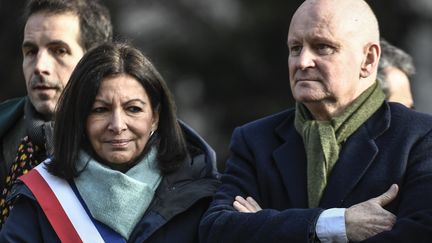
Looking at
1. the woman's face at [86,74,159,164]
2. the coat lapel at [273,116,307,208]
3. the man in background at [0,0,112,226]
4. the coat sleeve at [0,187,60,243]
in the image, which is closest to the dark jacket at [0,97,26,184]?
the man in background at [0,0,112,226]

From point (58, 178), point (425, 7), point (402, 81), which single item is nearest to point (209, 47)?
point (425, 7)

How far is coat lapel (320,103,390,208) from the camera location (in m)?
5.29

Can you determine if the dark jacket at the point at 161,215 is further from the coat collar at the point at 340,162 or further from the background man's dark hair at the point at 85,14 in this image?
the background man's dark hair at the point at 85,14

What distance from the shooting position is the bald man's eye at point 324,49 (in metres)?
5.38

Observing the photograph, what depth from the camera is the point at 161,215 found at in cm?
570

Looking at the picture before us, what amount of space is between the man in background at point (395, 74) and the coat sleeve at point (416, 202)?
5.89 ft

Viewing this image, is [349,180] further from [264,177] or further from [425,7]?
[425,7]

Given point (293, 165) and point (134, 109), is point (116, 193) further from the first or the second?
point (293, 165)

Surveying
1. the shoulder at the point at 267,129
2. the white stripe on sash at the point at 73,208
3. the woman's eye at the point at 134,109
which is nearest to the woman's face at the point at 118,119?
the woman's eye at the point at 134,109

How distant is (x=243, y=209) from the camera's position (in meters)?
5.40

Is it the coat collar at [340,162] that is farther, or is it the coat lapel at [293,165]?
the coat lapel at [293,165]

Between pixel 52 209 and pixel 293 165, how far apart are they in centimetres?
113

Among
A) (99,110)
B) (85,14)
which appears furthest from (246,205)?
(85,14)

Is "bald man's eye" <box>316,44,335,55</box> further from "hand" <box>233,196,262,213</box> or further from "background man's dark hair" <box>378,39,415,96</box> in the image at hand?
"background man's dark hair" <box>378,39,415,96</box>
